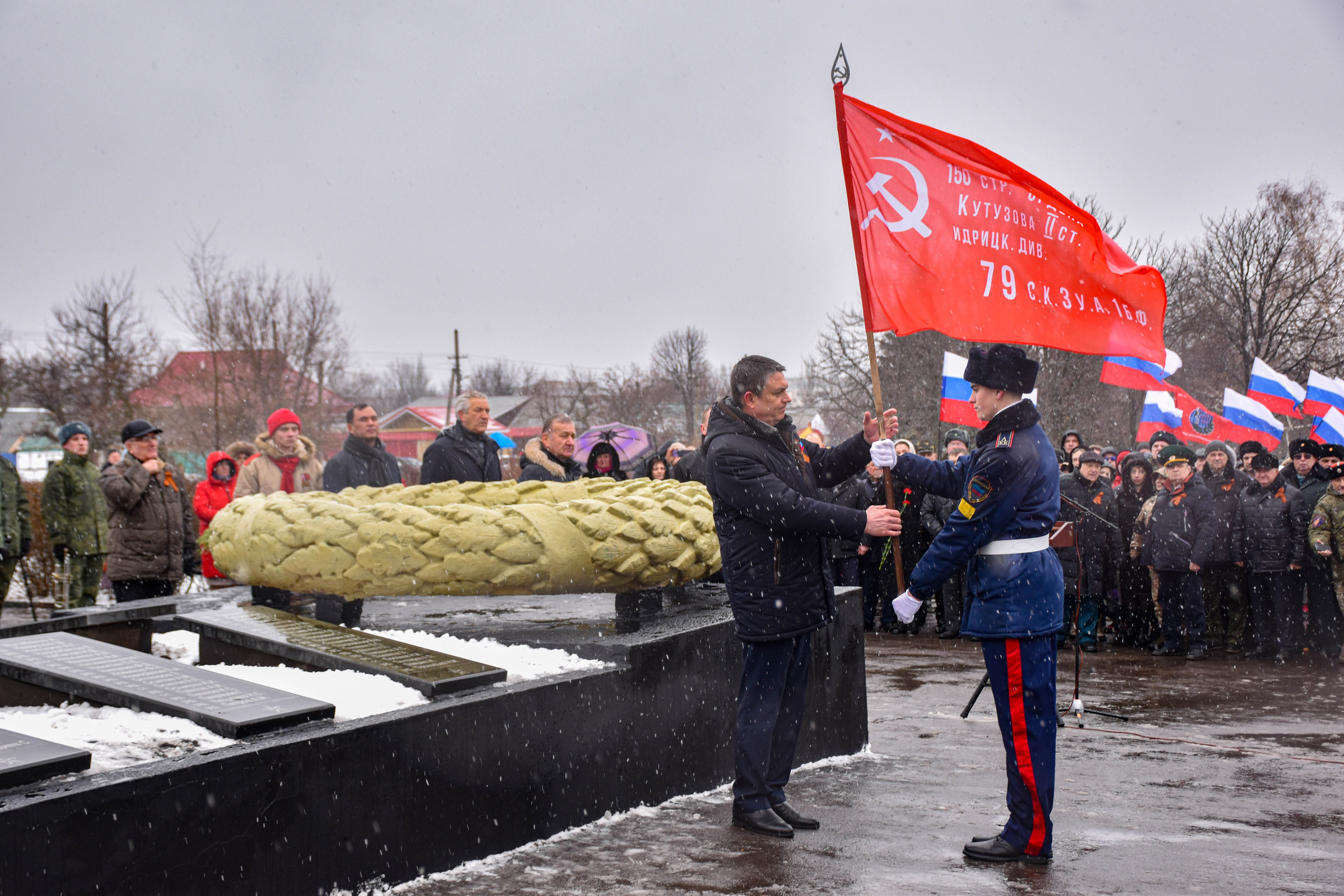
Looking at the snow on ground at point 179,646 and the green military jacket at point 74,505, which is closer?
the snow on ground at point 179,646

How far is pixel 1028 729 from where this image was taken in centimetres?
374

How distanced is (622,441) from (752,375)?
330 inches

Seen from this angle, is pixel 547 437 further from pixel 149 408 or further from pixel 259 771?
pixel 149 408

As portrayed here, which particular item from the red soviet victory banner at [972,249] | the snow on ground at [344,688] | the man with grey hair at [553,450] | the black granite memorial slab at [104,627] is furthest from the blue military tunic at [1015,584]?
the man with grey hair at [553,450]

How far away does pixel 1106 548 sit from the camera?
10.1 metres

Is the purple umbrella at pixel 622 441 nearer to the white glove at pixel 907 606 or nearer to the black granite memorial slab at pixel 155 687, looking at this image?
the white glove at pixel 907 606

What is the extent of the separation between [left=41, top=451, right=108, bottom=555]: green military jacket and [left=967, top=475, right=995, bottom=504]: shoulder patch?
26.3 ft

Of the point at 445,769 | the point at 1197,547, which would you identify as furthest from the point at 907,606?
the point at 1197,547

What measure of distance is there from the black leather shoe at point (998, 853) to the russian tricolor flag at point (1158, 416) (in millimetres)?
12516

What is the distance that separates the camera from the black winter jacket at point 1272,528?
9.13 metres

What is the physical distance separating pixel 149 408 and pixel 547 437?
82.2 ft

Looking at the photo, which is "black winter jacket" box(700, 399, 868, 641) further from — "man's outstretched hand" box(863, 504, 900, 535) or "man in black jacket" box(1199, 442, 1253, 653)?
"man in black jacket" box(1199, 442, 1253, 653)

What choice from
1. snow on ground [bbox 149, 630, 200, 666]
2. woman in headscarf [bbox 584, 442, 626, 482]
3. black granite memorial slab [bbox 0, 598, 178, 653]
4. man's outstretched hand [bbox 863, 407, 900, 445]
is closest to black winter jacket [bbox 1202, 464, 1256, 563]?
woman in headscarf [bbox 584, 442, 626, 482]

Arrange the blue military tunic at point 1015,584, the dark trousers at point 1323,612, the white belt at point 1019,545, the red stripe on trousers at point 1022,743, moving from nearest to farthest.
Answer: the red stripe on trousers at point 1022,743 → the blue military tunic at point 1015,584 → the white belt at point 1019,545 → the dark trousers at point 1323,612
